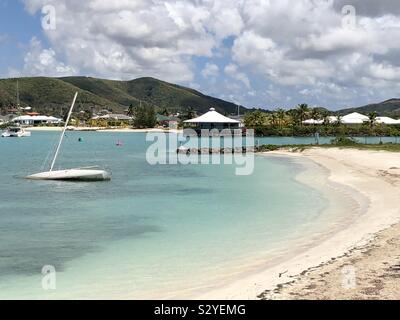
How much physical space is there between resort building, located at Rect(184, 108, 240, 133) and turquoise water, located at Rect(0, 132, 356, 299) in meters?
89.7

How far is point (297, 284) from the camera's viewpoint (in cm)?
1216

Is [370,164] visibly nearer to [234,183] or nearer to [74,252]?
[234,183]

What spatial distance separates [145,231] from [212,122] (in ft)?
367

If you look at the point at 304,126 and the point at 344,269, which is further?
the point at 304,126

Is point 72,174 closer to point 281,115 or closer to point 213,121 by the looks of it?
point 213,121

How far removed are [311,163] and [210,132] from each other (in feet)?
293

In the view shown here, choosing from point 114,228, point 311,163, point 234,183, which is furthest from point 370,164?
point 114,228

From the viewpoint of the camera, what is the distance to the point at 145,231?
21.4 metres

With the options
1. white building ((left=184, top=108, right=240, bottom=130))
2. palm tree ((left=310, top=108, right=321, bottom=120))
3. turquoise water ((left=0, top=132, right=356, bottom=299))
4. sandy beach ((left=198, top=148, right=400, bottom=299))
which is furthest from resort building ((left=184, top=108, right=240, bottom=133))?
sandy beach ((left=198, top=148, right=400, bottom=299))

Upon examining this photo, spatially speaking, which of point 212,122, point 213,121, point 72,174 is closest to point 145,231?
point 72,174

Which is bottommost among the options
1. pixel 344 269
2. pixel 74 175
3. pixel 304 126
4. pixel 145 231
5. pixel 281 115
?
pixel 145 231

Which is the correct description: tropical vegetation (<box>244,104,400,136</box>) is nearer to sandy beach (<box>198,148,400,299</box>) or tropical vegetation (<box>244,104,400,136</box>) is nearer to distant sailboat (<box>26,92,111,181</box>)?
distant sailboat (<box>26,92,111,181</box>)

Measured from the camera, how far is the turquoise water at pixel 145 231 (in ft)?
46.1
